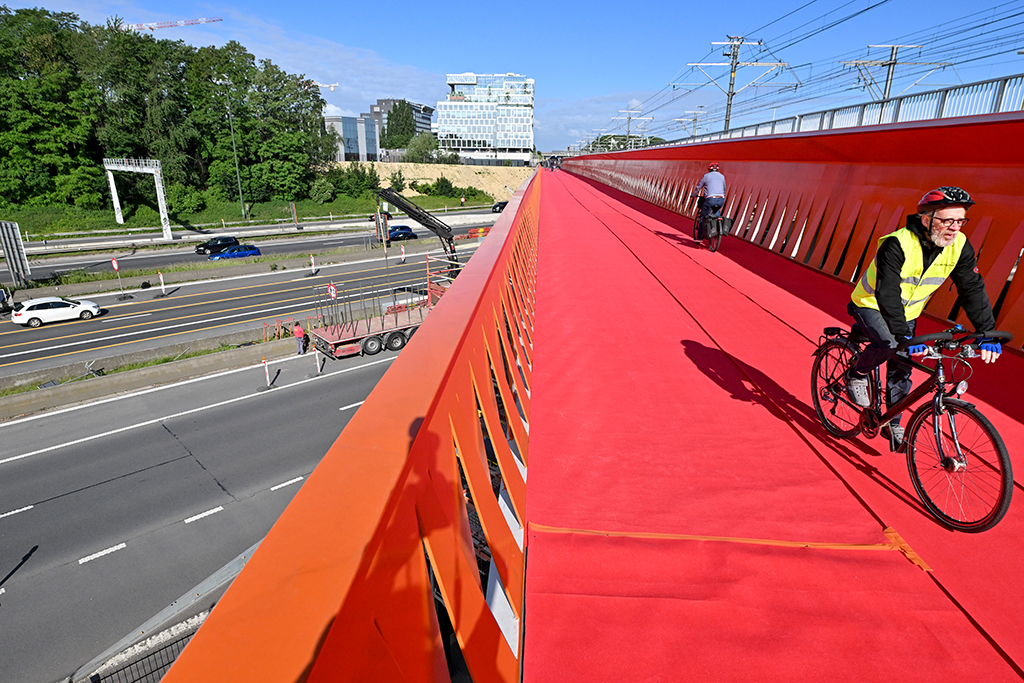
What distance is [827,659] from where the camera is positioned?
2.06 meters

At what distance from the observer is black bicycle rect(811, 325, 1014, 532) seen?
2828 millimetres

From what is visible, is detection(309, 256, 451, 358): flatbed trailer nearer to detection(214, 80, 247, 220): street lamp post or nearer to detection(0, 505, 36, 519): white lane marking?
detection(0, 505, 36, 519): white lane marking

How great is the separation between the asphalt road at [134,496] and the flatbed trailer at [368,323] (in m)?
2.69

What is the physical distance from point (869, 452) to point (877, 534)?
3.65 ft

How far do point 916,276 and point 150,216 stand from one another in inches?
2688

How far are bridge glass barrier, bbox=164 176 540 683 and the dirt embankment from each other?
283 ft

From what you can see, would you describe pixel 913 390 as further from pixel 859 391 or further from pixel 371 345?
pixel 371 345

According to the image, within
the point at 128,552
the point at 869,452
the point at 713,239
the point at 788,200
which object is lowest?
the point at 128,552

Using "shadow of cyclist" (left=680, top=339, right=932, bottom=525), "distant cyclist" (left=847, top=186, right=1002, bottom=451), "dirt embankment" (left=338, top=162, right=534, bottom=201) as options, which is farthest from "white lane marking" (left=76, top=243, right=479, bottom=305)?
"dirt embankment" (left=338, top=162, right=534, bottom=201)

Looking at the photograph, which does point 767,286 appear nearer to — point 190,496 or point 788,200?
point 788,200

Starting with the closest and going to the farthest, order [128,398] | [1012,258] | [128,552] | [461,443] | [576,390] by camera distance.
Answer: [461,443], [576,390], [1012,258], [128,552], [128,398]

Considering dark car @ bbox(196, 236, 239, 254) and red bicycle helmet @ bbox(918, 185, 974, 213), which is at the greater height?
red bicycle helmet @ bbox(918, 185, 974, 213)

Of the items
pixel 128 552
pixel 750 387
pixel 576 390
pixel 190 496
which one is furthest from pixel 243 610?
pixel 190 496

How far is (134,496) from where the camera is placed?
1474 cm
